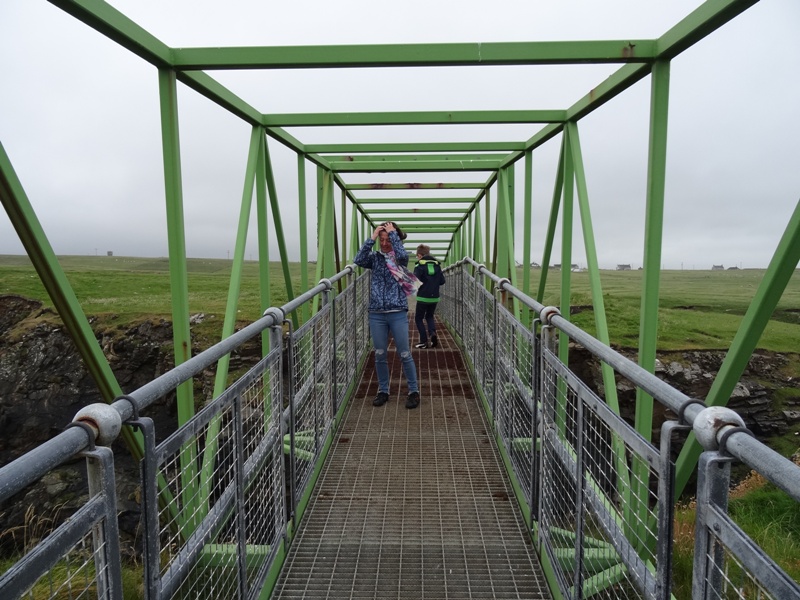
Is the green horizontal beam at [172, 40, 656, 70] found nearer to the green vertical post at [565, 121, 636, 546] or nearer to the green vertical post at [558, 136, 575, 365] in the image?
the green vertical post at [565, 121, 636, 546]

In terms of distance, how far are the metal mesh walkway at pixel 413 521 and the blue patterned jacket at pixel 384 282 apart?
108 cm

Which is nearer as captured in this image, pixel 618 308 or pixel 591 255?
pixel 591 255

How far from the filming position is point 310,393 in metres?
4.17

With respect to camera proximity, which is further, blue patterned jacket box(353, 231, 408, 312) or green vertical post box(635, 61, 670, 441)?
blue patterned jacket box(353, 231, 408, 312)

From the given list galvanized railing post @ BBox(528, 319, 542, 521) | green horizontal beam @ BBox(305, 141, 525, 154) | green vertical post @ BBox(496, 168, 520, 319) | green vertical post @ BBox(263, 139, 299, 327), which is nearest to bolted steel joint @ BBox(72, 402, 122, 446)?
galvanized railing post @ BBox(528, 319, 542, 521)

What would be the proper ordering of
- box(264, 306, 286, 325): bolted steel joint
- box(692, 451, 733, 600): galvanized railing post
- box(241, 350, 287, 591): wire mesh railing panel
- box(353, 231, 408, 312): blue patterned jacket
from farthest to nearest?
box(353, 231, 408, 312): blue patterned jacket, box(264, 306, 286, 325): bolted steel joint, box(241, 350, 287, 591): wire mesh railing panel, box(692, 451, 733, 600): galvanized railing post

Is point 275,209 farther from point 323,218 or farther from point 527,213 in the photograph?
point 527,213

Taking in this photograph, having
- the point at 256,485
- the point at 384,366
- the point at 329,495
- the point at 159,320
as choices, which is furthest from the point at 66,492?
the point at 256,485

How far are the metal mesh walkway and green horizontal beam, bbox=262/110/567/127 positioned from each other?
268cm

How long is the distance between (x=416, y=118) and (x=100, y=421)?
4.24 meters

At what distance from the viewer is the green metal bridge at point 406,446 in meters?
1.41

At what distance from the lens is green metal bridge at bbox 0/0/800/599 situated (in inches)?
55.3

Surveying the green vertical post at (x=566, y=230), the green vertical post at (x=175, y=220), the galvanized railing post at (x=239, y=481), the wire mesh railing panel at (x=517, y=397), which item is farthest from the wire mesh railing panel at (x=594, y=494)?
the green vertical post at (x=175, y=220)

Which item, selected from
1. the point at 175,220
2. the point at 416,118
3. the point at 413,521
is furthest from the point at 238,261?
the point at 416,118
